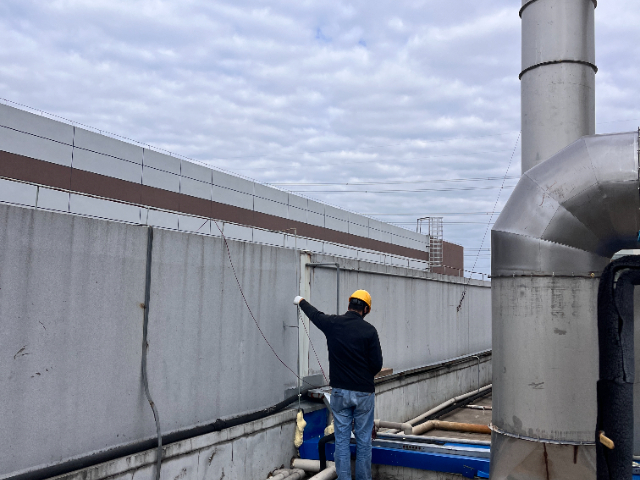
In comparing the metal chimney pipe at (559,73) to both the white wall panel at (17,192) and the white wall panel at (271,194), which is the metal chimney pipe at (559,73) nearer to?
the white wall panel at (17,192)

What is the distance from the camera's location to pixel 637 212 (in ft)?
12.9

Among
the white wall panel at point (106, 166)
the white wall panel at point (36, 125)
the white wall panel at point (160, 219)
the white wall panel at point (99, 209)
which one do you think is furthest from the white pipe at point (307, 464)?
the white wall panel at point (106, 166)

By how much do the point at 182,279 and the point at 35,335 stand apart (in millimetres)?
1387

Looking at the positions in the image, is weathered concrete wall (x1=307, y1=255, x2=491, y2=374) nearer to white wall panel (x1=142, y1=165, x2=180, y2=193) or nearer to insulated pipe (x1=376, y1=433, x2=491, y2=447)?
insulated pipe (x1=376, y1=433, x2=491, y2=447)

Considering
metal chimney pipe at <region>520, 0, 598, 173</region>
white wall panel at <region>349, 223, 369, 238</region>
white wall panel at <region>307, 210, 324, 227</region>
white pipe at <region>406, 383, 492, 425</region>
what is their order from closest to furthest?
metal chimney pipe at <region>520, 0, 598, 173</region>, white pipe at <region>406, 383, 492, 425</region>, white wall panel at <region>307, 210, 324, 227</region>, white wall panel at <region>349, 223, 369, 238</region>

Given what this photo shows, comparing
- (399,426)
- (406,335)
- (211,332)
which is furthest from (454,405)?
(211,332)

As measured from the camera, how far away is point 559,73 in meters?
5.53

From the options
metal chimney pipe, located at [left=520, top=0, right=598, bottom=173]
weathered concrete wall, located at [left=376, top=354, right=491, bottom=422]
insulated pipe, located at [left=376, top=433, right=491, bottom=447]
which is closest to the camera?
metal chimney pipe, located at [left=520, top=0, right=598, bottom=173]

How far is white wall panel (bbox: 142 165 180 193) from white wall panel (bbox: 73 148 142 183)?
0.26 metres

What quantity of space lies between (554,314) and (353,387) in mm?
1843

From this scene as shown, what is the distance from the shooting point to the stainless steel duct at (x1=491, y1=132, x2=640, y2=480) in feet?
13.8

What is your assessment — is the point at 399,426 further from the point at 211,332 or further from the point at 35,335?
the point at 35,335

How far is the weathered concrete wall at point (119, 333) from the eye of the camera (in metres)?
3.43

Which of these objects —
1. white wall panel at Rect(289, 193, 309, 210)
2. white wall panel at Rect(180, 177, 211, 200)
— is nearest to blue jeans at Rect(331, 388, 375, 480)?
white wall panel at Rect(180, 177, 211, 200)
